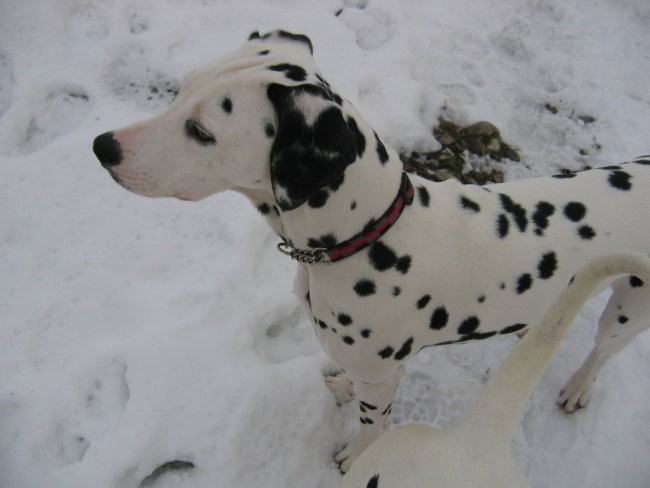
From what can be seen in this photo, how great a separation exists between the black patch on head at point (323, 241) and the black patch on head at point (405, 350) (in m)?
0.61

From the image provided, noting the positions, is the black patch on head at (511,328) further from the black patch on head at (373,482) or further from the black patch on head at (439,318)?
the black patch on head at (373,482)

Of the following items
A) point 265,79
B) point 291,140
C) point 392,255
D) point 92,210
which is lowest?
point 92,210

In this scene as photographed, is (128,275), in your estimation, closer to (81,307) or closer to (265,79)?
(81,307)

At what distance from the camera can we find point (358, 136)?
6.29 ft

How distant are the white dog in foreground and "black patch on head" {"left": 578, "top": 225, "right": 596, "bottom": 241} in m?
0.61

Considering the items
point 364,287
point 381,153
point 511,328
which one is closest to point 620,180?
point 511,328

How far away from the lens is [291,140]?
175 cm

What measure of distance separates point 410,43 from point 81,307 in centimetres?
345

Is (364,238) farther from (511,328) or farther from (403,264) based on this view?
(511,328)

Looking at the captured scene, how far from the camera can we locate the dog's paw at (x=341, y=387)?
309 cm

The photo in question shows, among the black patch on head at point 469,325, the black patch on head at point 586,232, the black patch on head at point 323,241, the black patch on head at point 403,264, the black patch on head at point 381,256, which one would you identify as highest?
the black patch on head at point 323,241

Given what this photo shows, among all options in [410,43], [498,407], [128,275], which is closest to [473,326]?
[498,407]

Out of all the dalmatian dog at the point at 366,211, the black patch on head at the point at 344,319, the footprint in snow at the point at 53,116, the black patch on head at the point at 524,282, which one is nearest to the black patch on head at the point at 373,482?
the dalmatian dog at the point at 366,211

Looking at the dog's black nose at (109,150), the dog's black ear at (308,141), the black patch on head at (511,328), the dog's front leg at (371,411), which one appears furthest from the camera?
the dog's front leg at (371,411)
